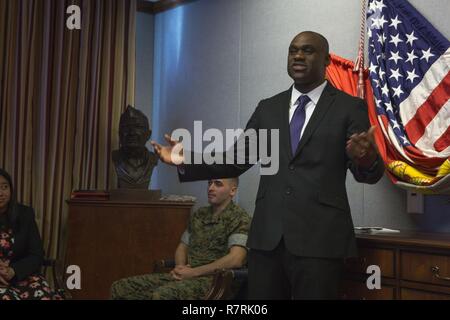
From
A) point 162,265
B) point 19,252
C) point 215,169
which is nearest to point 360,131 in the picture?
point 215,169

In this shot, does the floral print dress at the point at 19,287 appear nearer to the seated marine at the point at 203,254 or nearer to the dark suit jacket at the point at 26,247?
the dark suit jacket at the point at 26,247

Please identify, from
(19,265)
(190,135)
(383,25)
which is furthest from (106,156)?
(383,25)

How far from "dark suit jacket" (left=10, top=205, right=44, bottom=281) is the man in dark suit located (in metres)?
2.10

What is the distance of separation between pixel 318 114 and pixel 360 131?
0.62 ft

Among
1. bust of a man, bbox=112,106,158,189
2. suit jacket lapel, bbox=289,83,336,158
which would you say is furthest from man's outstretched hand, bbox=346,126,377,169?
bust of a man, bbox=112,106,158,189

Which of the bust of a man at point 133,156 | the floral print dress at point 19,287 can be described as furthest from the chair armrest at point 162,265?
the bust of a man at point 133,156

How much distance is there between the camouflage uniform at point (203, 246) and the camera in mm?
4134

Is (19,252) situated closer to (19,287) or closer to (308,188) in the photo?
(19,287)

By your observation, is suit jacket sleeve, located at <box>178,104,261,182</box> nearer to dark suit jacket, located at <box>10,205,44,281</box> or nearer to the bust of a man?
dark suit jacket, located at <box>10,205,44,281</box>

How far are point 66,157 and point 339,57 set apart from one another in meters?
2.70

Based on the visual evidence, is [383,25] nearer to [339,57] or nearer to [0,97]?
[339,57]

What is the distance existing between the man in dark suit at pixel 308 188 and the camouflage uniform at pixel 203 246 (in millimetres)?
1200
